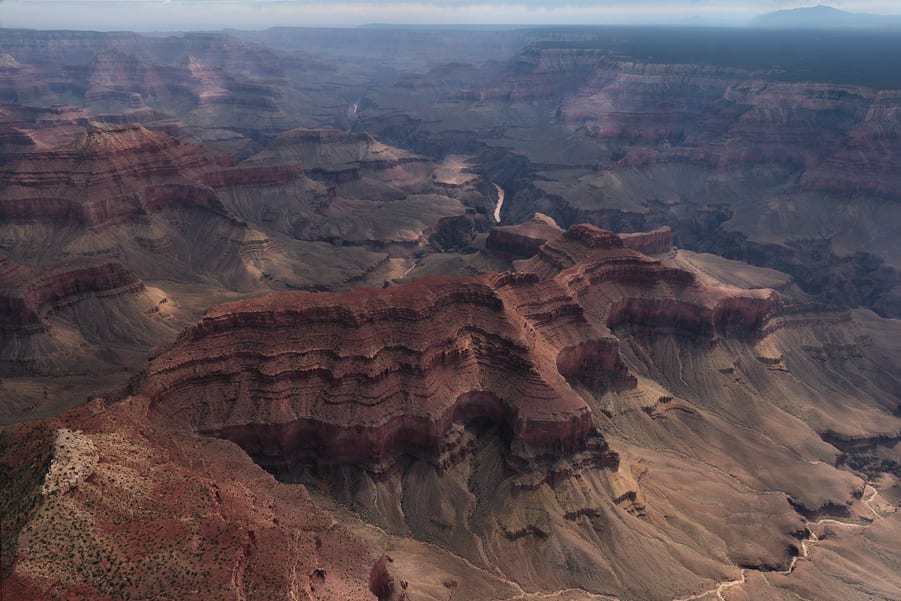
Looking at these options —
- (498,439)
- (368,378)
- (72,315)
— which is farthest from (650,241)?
(72,315)

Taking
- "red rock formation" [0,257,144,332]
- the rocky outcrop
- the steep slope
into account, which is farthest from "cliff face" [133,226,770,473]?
the rocky outcrop

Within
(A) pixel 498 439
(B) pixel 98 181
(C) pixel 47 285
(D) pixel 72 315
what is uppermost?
(B) pixel 98 181

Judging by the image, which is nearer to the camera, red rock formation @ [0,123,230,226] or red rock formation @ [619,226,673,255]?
red rock formation @ [619,226,673,255]

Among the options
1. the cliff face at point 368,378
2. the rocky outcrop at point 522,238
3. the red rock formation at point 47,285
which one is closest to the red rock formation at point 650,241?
the rocky outcrop at point 522,238

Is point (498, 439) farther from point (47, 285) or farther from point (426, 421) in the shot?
point (47, 285)

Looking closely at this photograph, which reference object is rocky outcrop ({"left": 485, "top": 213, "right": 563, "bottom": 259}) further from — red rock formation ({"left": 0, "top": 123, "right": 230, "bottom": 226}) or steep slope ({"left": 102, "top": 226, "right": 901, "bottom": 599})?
red rock formation ({"left": 0, "top": 123, "right": 230, "bottom": 226})

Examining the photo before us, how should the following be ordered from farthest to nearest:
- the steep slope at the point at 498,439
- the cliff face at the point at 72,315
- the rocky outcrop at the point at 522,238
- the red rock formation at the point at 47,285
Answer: the rocky outcrop at the point at 522,238, the red rock formation at the point at 47,285, the cliff face at the point at 72,315, the steep slope at the point at 498,439

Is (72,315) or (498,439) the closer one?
(498,439)

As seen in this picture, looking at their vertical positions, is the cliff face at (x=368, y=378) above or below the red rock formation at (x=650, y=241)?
above

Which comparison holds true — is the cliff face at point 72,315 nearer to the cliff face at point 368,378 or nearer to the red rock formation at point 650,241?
the cliff face at point 368,378
